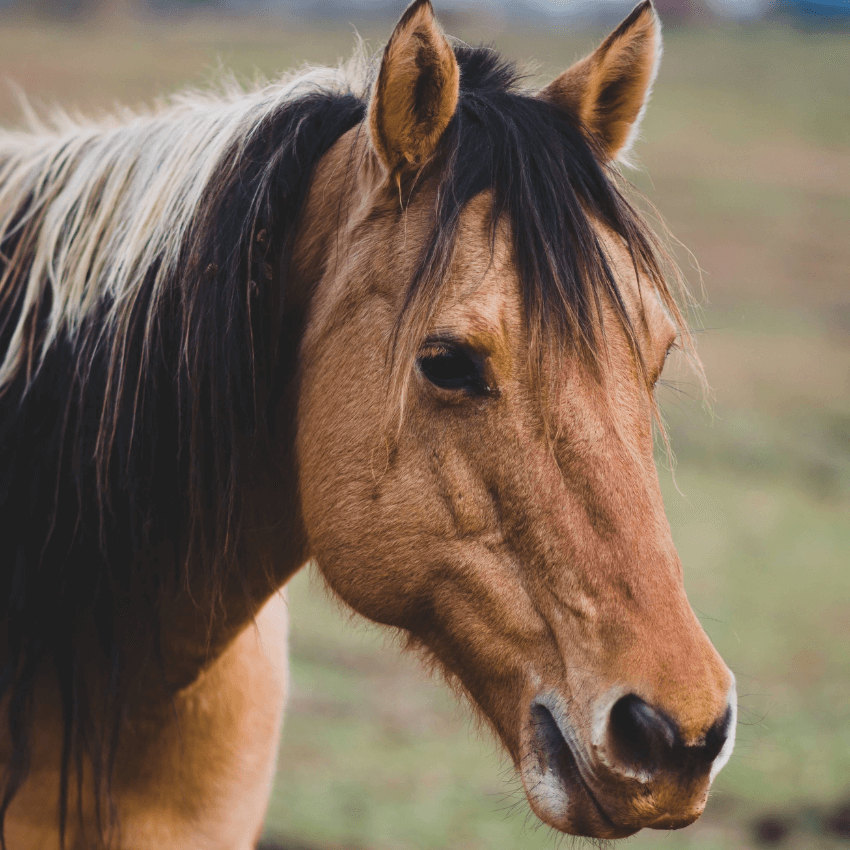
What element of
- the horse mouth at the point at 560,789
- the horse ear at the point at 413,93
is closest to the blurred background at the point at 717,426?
the horse mouth at the point at 560,789

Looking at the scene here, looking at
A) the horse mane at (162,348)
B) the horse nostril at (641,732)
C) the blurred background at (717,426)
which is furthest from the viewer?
the blurred background at (717,426)

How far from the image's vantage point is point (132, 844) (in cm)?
214

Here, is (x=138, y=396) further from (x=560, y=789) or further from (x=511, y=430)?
(x=560, y=789)

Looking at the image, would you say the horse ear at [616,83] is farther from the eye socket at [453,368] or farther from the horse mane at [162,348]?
the eye socket at [453,368]

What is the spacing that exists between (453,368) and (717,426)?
1162 cm

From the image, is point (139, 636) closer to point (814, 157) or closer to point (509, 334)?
point (509, 334)

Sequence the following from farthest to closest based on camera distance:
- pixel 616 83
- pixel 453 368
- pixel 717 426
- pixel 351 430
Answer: pixel 717 426 < pixel 616 83 < pixel 351 430 < pixel 453 368

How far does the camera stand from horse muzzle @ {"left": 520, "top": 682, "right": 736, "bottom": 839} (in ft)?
5.00

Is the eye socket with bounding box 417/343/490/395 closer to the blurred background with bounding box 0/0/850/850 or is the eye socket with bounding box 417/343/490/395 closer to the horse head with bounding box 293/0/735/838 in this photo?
the horse head with bounding box 293/0/735/838

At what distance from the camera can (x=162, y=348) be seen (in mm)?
1960

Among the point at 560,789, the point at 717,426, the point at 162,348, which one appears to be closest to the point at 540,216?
the point at 162,348

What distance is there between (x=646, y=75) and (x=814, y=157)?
26.2 meters

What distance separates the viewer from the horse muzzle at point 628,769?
152 centimetres

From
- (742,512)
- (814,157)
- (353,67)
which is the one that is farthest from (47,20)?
(353,67)
